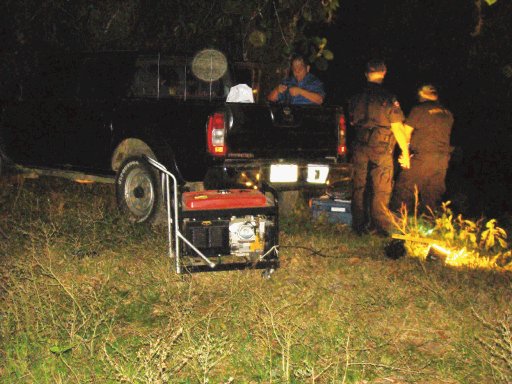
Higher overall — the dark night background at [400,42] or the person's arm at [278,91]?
the dark night background at [400,42]

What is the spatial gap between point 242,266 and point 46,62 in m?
5.13

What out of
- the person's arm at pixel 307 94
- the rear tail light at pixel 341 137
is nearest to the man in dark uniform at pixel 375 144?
the rear tail light at pixel 341 137

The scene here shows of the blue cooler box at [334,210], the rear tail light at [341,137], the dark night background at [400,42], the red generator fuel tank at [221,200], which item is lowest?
the blue cooler box at [334,210]

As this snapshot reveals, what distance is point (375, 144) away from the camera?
290 inches

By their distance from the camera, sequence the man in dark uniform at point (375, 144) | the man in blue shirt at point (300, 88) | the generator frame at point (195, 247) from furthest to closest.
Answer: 1. the man in blue shirt at point (300, 88)
2. the man in dark uniform at point (375, 144)
3. the generator frame at point (195, 247)

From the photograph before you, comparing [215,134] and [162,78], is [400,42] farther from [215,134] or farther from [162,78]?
[215,134]

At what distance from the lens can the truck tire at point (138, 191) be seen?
7285mm

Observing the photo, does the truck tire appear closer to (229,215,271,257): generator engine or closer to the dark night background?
the dark night background

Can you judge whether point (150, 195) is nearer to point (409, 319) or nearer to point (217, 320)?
point (217, 320)

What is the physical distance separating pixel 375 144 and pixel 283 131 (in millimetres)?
1119

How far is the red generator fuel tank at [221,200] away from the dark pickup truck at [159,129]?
3.53ft

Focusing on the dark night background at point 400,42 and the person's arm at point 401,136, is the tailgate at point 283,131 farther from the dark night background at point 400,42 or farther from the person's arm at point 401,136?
the dark night background at point 400,42

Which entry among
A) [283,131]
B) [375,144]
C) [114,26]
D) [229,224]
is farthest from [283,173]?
[114,26]

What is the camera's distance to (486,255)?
Answer: 671 cm
